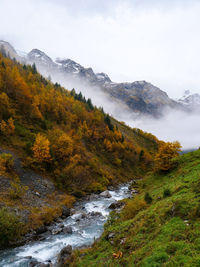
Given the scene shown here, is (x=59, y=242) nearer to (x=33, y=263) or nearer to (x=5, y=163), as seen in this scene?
(x=33, y=263)

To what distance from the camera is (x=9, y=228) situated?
19984mm

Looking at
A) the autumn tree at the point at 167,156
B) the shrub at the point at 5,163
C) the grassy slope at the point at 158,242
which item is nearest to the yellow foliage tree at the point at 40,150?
the shrub at the point at 5,163

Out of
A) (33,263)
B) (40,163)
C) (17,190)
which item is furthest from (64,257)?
(40,163)

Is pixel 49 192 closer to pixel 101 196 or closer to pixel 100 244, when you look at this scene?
pixel 101 196

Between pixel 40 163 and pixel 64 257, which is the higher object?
pixel 40 163

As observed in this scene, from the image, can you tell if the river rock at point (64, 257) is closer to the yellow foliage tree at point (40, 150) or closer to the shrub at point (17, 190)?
the shrub at point (17, 190)

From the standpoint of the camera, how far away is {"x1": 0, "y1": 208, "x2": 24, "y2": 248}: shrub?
19.1m

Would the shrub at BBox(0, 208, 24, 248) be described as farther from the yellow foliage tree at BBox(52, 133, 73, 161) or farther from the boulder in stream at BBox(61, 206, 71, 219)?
the yellow foliage tree at BBox(52, 133, 73, 161)

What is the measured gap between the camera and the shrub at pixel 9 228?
1911 cm

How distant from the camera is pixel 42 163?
4178cm

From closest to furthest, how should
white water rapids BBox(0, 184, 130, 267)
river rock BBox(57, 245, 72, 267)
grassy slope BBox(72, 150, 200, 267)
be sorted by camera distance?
grassy slope BBox(72, 150, 200, 267) → river rock BBox(57, 245, 72, 267) → white water rapids BBox(0, 184, 130, 267)

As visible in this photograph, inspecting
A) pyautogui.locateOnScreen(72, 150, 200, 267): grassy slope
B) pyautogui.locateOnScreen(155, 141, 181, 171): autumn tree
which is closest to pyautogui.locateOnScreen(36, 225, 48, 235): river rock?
pyautogui.locateOnScreen(72, 150, 200, 267): grassy slope

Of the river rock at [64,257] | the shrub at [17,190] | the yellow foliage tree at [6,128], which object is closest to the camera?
the river rock at [64,257]

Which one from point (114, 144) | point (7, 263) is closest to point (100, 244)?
point (7, 263)
